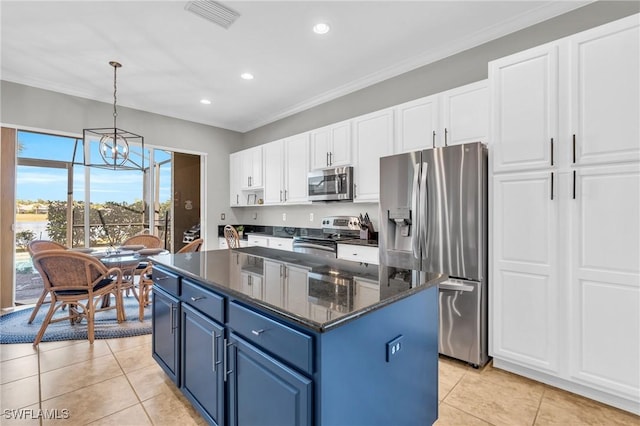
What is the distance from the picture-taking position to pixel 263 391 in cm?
120

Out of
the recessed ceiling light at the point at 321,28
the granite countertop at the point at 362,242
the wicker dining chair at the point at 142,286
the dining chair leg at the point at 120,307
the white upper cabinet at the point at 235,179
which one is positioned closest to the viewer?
the recessed ceiling light at the point at 321,28

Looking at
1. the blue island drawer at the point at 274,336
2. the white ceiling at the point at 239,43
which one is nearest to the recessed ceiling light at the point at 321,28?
the white ceiling at the point at 239,43

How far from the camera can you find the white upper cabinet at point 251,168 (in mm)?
5090

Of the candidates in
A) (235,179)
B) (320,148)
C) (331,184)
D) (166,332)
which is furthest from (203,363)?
(235,179)

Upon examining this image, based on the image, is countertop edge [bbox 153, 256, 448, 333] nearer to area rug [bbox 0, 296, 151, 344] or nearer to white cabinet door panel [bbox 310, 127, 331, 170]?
area rug [bbox 0, 296, 151, 344]

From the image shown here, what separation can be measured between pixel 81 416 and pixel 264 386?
1507 mm

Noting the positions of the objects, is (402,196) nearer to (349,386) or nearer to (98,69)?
(349,386)

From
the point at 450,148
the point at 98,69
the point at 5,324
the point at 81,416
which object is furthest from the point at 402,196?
the point at 5,324

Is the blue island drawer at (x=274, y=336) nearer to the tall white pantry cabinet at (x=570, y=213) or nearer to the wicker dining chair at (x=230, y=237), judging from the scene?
the tall white pantry cabinet at (x=570, y=213)

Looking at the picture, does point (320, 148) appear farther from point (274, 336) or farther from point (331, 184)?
point (274, 336)

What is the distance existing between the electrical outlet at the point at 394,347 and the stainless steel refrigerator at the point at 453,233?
138 cm

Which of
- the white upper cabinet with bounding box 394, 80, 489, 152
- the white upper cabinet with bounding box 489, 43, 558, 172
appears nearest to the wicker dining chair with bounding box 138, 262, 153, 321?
the white upper cabinet with bounding box 394, 80, 489, 152

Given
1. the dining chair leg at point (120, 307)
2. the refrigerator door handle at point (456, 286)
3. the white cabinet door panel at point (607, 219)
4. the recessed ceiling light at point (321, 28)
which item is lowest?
the dining chair leg at point (120, 307)

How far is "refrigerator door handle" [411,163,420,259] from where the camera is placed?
8.80ft
